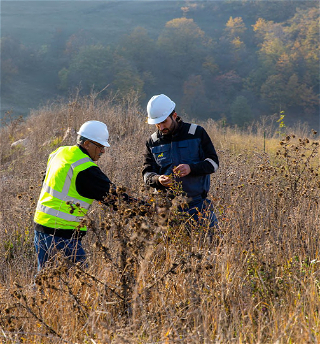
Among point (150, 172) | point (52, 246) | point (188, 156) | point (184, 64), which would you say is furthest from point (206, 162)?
point (184, 64)

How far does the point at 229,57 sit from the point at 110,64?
→ 59.6ft

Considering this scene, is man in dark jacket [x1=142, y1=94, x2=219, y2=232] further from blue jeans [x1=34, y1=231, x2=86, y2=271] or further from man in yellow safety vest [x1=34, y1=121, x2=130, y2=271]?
blue jeans [x1=34, y1=231, x2=86, y2=271]

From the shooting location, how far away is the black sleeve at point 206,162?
4.23m

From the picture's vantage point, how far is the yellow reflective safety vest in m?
3.79

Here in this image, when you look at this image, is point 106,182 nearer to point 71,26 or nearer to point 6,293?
point 6,293

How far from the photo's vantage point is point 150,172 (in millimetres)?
4500

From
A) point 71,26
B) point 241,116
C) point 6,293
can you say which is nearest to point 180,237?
point 6,293

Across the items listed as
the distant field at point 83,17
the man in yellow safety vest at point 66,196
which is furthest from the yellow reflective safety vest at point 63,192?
the distant field at point 83,17

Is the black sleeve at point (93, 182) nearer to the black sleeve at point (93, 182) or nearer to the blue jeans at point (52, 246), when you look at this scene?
the black sleeve at point (93, 182)

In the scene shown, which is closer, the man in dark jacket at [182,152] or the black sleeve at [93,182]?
the black sleeve at [93,182]

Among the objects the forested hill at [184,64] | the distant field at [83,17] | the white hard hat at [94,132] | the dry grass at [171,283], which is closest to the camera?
the dry grass at [171,283]

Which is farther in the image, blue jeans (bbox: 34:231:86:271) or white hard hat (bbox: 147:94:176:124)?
white hard hat (bbox: 147:94:176:124)

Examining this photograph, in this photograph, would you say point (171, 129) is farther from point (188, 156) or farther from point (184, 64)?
point (184, 64)

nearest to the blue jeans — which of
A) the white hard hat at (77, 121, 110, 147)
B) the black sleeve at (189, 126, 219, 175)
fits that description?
the white hard hat at (77, 121, 110, 147)
